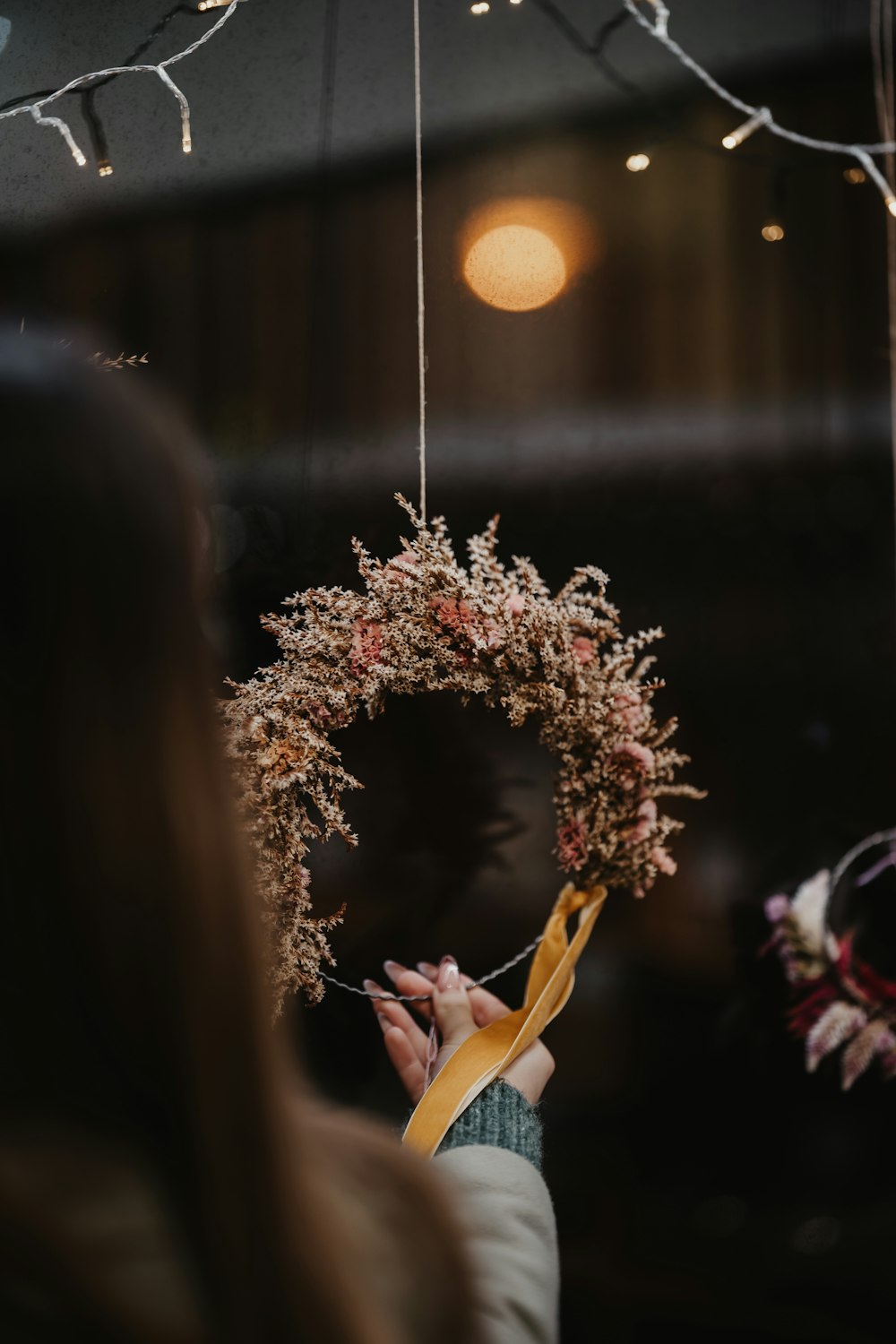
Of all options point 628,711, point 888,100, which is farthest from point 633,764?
point 888,100

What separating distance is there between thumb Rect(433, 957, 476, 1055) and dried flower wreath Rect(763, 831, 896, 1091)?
44 cm

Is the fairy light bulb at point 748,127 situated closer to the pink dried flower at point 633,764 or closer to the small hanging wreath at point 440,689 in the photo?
the small hanging wreath at point 440,689

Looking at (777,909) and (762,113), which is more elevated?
(762,113)

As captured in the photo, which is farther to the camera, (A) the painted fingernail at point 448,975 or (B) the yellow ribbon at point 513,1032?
(A) the painted fingernail at point 448,975

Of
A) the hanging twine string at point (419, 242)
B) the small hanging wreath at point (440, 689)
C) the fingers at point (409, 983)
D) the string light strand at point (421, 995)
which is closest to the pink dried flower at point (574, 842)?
the small hanging wreath at point (440, 689)

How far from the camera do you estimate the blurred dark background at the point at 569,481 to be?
1.24m

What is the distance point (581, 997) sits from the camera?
1.26 m

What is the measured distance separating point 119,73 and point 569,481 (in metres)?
0.85

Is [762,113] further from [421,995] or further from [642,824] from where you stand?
[421,995]

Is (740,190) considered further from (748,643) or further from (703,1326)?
(703,1326)

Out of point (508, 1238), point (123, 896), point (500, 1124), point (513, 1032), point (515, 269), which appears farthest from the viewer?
point (515, 269)

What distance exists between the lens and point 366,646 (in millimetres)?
1170

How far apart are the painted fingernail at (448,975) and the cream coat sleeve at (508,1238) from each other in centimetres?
26

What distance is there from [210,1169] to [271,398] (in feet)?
3.38
